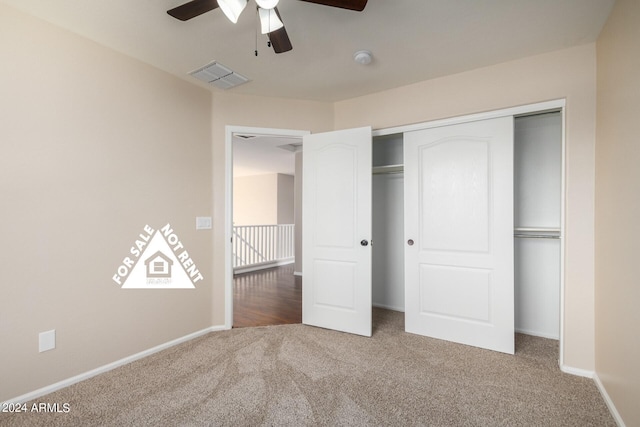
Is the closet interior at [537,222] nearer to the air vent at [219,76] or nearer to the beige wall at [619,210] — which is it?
the beige wall at [619,210]

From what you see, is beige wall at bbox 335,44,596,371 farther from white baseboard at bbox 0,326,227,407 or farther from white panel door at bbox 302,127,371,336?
white baseboard at bbox 0,326,227,407

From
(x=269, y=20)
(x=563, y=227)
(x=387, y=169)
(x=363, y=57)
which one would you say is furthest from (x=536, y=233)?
(x=269, y=20)

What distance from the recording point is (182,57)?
2.52 m

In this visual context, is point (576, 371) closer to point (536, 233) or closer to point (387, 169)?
point (536, 233)

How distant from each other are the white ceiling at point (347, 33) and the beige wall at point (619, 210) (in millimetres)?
329

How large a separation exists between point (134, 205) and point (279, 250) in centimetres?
506

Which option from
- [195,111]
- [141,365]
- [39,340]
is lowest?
[141,365]

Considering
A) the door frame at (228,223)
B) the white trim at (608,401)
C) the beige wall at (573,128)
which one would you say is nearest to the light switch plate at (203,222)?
the door frame at (228,223)

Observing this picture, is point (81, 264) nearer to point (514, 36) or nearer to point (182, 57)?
point (182, 57)

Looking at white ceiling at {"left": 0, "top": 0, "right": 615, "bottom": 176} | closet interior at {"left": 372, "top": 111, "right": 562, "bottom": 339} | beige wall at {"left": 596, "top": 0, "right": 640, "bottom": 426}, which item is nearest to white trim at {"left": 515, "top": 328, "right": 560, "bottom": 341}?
closet interior at {"left": 372, "top": 111, "right": 562, "bottom": 339}

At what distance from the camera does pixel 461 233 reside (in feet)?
9.16

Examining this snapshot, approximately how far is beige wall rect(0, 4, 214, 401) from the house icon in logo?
0.55 feet

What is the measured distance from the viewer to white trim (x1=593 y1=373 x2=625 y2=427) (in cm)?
169

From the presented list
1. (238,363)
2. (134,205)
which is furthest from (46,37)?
(238,363)
